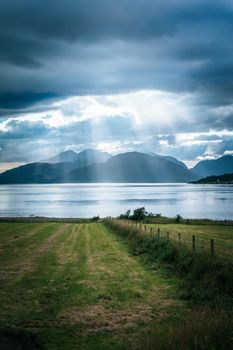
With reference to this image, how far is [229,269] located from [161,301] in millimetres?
3339

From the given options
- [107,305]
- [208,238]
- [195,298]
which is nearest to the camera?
[107,305]

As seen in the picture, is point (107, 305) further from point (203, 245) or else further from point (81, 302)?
point (203, 245)

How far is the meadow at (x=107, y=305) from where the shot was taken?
37.3 ft

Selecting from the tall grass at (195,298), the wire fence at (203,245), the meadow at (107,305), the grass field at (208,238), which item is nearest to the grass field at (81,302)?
the meadow at (107,305)

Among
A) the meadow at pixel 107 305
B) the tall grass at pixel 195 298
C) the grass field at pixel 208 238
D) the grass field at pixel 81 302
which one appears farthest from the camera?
the grass field at pixel 208 238

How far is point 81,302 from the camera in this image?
1795 cm

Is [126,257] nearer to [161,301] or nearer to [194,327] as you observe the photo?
[161,301]

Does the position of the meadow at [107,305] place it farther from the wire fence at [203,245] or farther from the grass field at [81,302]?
the wire fence at [203,245]

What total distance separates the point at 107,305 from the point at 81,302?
120 cm

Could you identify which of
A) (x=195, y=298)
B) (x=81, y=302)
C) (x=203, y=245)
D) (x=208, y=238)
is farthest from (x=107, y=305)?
(x=208, y=238)

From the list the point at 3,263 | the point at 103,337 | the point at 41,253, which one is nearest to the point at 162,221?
the point at 41,253

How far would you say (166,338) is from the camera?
35.4 feet

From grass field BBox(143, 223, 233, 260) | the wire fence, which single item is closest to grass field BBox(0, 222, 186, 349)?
the wire fence

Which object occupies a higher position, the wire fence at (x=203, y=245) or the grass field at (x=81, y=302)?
the wire fence at (x=203, y=245)
